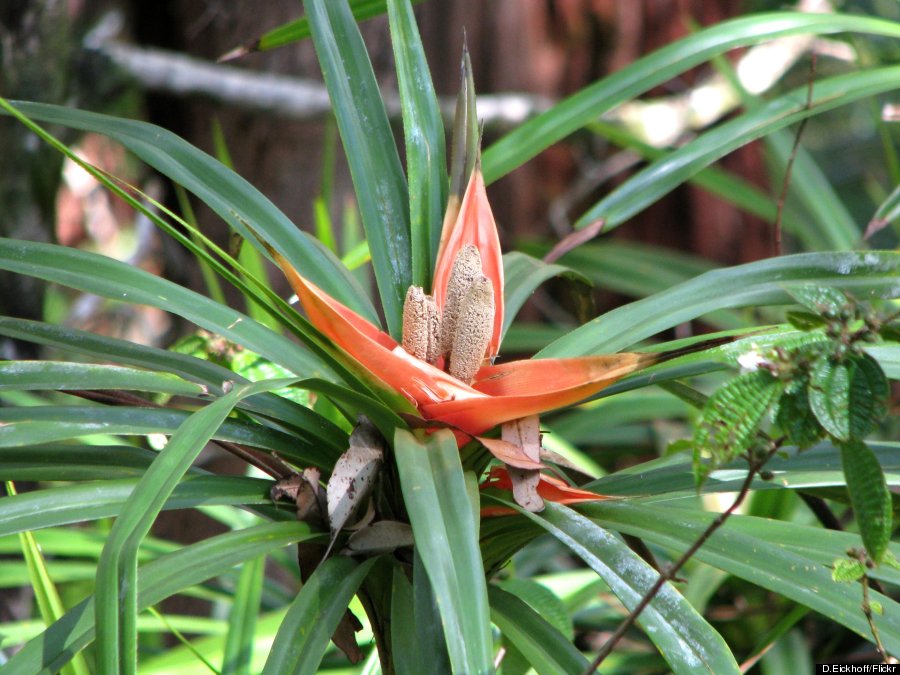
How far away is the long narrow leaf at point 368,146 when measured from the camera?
0.66 metres

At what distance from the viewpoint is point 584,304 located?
81 cm

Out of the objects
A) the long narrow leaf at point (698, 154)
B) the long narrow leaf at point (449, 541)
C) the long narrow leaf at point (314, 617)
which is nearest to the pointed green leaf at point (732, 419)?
the long narrow leaf at point (449, 541)

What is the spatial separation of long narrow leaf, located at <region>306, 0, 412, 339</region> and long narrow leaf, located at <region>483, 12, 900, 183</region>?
0.39 ft

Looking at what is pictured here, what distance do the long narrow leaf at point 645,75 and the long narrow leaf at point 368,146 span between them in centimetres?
12

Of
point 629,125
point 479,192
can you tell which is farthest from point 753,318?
point 479,192

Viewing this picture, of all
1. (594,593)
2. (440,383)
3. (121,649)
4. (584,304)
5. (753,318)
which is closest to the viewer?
(121,649)

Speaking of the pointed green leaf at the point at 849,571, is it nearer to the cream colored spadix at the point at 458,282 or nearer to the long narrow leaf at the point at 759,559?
the long narrow leaf at the point at 759,559

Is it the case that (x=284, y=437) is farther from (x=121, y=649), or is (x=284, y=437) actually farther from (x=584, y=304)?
(x=584, y=304)

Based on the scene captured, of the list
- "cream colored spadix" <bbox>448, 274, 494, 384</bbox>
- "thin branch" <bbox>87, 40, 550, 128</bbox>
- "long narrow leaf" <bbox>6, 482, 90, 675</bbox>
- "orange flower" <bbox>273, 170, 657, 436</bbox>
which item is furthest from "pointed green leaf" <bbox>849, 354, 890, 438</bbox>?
Result: "thin branch" <bbox>87, 40, 550, 128</bbox>

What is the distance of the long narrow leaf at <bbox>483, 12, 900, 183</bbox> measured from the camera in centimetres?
78

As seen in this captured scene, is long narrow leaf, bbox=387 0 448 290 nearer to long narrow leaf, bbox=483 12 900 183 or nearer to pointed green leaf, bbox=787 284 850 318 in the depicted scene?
long narrow leaf, bbox=483 12 900 183

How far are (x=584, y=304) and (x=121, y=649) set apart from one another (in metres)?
0.53

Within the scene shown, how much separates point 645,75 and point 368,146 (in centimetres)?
28

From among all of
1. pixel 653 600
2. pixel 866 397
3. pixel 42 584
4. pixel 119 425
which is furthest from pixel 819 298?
pixel 42 584
